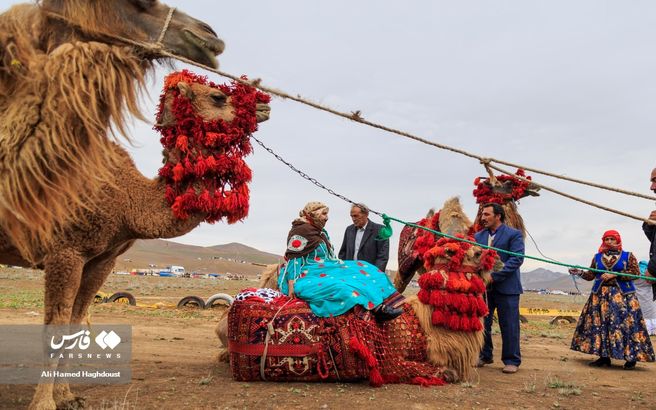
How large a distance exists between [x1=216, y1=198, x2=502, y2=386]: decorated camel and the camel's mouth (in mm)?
2960

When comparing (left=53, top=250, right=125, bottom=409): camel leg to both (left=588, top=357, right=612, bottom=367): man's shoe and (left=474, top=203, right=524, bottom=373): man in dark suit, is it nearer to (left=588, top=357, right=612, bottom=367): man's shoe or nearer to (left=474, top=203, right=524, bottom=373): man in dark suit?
(left=474, top=203, right=524, bottom=373): man in dark suit

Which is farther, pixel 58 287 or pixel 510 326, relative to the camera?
pixel 510 326

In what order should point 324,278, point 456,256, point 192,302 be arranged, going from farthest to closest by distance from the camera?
point 192,302
point 456,256
point 324,278

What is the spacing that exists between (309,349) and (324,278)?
731 millimetres

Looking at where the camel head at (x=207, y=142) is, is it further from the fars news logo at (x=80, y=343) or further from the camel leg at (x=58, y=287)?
the fars news logo at (x=80, y=343)

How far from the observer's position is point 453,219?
719 cm

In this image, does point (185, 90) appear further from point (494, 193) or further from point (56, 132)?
point (494, 193)

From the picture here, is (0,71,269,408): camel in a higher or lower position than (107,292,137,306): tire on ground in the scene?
higher

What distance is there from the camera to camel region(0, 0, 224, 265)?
8.86 feet

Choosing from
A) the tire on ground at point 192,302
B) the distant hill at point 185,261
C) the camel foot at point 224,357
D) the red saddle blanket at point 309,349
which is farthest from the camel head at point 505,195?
the distant hill at point 185,261

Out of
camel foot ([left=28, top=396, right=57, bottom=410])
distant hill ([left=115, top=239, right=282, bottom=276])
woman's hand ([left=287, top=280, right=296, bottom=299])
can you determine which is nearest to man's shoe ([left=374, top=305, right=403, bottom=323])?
woman's hand ([left=287, top=280, right=296, bottom=299])

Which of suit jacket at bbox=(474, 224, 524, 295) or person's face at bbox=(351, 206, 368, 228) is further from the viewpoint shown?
person's face at bbox=(351, 206, 368, 228)

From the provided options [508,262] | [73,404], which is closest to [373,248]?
[508,262]

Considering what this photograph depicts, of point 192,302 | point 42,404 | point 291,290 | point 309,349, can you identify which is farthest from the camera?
point 192,302
